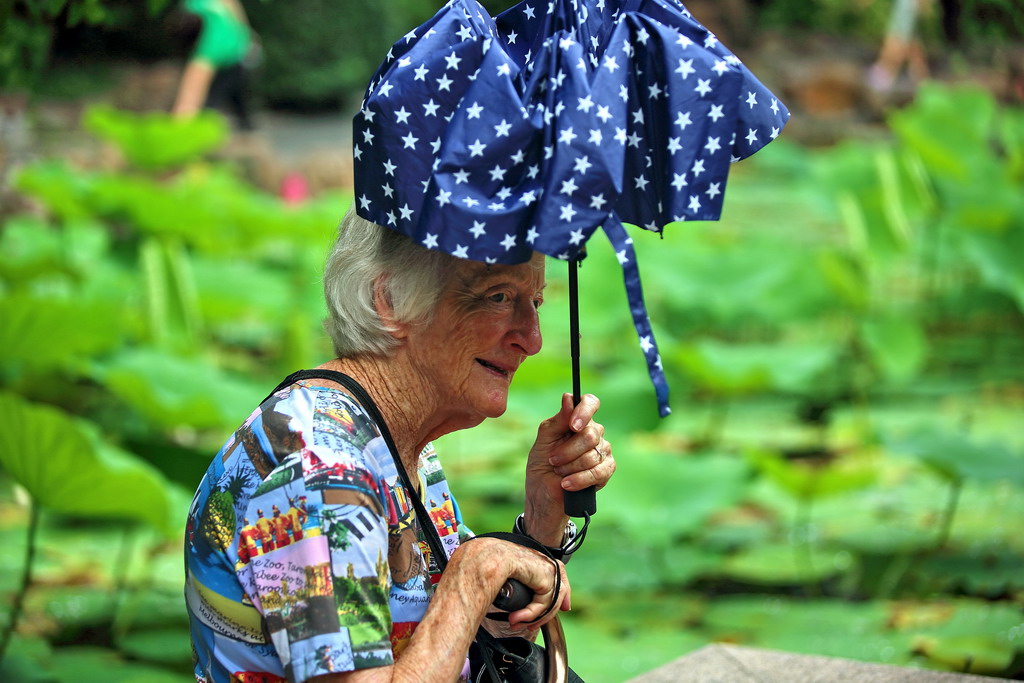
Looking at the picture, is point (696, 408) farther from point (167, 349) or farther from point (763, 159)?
point (763, 159)

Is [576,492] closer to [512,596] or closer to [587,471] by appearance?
[587,471]

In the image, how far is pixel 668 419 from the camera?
4562 millimetres

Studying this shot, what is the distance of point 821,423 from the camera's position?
192 inches

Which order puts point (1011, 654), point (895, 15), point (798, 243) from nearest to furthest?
point (1011, 654) → point (798, 243) → point (895, 15)

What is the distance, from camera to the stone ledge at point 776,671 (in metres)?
1.86

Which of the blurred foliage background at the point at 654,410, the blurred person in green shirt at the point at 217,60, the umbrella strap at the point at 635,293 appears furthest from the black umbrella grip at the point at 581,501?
the blurred person in green shirt at the point at 217,60

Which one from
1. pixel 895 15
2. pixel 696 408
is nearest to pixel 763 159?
pixel 895 15

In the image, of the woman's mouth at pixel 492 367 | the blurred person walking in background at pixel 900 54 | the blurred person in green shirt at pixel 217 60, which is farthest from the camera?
the blurred person walking in background at pixel 900 54

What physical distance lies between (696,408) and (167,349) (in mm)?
2265

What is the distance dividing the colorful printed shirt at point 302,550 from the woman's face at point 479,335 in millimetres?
110

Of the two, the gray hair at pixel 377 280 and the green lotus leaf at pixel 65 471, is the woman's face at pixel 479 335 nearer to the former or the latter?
the gray hair at pixel 377 280

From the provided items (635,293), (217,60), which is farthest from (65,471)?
(217,60)

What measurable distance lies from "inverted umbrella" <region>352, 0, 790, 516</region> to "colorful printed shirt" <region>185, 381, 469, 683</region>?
0.23m

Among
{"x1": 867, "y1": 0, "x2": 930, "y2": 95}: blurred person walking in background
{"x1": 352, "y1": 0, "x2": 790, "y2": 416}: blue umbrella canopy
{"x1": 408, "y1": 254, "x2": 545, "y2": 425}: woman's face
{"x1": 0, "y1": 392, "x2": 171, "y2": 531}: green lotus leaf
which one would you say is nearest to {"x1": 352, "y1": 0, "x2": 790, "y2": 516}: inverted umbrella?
{"x1": 352, "y1": 0, "x2": 790, "y2": 416}: blue umbrella canopy
